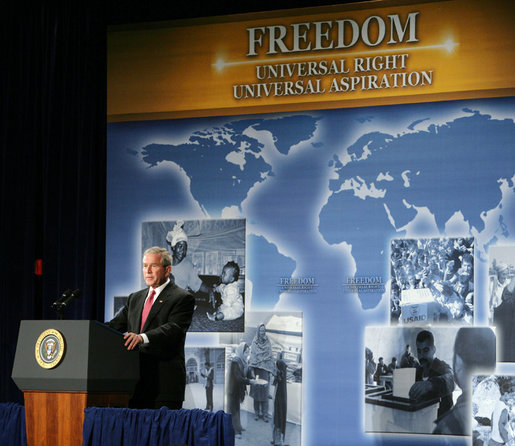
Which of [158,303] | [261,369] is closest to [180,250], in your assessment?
[261,369]

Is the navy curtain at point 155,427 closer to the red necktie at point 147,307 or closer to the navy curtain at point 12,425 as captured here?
the navy curtain at point 12,425

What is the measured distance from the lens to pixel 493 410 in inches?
223

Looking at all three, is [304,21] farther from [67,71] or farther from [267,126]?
[67,71]

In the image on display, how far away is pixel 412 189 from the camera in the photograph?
5.96 m

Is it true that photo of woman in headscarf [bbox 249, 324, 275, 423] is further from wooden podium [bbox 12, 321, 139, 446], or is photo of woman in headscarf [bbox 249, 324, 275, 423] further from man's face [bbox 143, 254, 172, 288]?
wooden podium [bbox 12, 321, 139, 446]

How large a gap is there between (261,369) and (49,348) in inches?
101

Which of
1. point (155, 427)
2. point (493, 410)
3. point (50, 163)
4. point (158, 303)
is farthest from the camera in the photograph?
point (50, 163)

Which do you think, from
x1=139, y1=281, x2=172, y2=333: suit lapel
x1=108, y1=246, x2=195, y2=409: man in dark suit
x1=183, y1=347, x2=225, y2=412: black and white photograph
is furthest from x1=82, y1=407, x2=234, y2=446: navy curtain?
x1=183, y1=347, x2=225, y2=412: black and white photograph

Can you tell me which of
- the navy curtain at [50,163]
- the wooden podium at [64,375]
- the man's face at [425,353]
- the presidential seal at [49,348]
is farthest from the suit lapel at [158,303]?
the navy curtain at [50,163]

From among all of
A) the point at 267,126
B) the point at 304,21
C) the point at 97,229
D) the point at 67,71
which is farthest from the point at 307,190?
the point at 67,71

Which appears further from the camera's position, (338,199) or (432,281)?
(338,199)

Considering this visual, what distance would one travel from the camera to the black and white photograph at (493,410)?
563cm

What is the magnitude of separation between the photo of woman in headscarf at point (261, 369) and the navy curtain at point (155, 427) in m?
2.40

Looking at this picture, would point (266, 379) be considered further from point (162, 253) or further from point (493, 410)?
point (162, 253)
